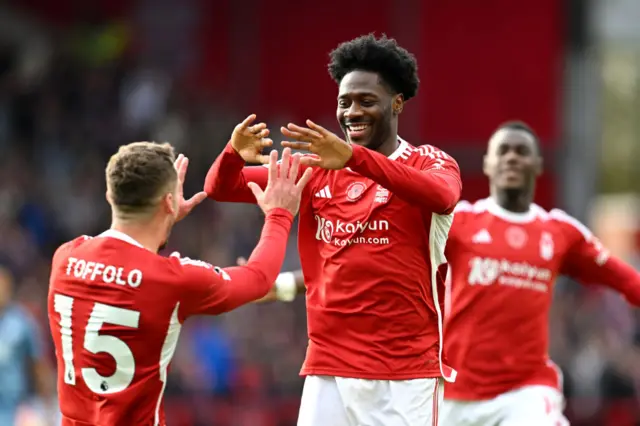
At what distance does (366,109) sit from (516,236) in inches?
82.9

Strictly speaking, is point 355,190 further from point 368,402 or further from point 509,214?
point 509,214

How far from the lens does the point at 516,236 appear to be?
771 centimetres

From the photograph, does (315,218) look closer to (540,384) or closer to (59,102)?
(540,384)

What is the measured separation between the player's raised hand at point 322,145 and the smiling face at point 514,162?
2610 millimetres

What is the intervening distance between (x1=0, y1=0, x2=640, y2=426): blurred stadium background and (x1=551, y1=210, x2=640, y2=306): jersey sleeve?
16.4 ft

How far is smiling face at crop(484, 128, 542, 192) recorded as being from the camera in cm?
782

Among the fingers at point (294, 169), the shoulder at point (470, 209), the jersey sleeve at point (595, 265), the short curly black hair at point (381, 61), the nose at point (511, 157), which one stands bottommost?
the jersey sleeve at point (595, 265)

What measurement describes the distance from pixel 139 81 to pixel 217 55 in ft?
8.67

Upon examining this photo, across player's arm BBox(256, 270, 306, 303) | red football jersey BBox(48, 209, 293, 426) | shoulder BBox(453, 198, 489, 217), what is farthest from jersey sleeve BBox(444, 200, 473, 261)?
red football jersey BBox(48, 209, 293, 426)

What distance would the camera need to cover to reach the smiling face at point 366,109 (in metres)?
5.98

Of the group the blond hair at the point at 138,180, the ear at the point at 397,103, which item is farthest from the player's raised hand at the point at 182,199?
the ear at the point at 397,103

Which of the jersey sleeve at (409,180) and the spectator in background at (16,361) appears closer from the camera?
the jersey sleeve at (409,180)

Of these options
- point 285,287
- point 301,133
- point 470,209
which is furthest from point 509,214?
point 301,133

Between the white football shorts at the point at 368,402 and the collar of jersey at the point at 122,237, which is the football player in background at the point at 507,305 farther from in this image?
the collar of jersey at the point at 122,237
